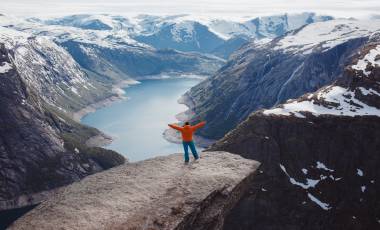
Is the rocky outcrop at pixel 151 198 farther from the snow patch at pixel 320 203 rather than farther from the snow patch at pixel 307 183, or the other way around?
the snow patch at pixel 307 183

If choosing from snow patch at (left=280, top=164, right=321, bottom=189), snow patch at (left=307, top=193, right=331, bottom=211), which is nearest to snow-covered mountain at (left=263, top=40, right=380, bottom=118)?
snow patch at (left=280, top=164, right=321, bottom=189)

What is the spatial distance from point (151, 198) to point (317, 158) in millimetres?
132438

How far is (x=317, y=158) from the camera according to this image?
551ft

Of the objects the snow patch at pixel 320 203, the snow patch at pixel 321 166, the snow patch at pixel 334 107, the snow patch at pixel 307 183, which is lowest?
the snow patch at pixel 320 203

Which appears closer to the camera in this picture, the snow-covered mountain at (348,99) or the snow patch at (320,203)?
the snow patch at (320,203)

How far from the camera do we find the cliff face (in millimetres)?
151250

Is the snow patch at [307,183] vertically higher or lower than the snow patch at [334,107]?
lower

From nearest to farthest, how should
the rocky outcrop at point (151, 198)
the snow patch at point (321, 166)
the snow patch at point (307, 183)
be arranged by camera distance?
the rocky outcrop at point (151, 198) < the snow patch at point (307, 183) < the snow patch at point (321, 166)

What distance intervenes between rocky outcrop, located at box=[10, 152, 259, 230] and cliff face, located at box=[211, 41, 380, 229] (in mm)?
106217

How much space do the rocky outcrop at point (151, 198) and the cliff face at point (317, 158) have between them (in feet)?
348

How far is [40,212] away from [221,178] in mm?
16484

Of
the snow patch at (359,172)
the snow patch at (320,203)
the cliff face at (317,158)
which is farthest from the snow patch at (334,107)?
the snow patch at (320,203)

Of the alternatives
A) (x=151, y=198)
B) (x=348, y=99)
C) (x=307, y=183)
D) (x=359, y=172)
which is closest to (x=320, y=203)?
(x=307, y=183)

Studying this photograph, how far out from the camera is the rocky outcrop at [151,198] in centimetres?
4050
